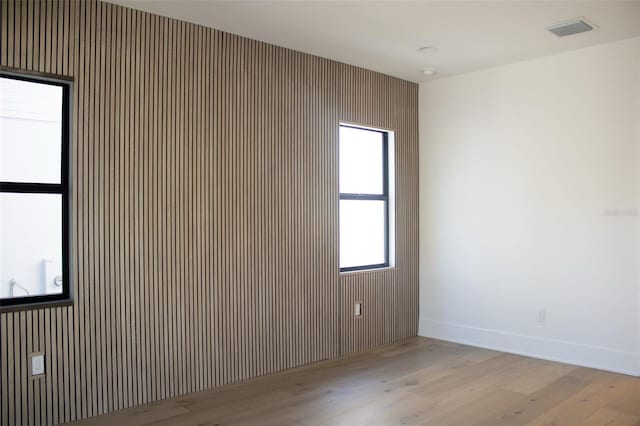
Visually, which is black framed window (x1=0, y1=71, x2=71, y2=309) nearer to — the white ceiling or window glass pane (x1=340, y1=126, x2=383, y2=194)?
the white ceiling

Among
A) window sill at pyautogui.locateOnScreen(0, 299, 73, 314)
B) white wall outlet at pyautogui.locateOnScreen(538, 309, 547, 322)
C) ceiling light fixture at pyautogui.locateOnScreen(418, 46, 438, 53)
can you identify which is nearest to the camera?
window sill at pyautogui.locateOnScreen(0, 299, 73, 314)

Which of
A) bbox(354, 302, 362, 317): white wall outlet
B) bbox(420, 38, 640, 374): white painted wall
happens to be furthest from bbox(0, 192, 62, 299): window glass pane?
bbox(420, 38, 640, 374): white painted wall

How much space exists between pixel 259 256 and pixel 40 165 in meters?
1.67

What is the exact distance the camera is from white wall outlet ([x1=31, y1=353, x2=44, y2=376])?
10.1 ft

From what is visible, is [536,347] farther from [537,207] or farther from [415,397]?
[415,397]

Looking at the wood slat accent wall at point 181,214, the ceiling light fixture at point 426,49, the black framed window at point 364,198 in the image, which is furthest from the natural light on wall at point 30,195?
the ceiling light fixture at point 426,49

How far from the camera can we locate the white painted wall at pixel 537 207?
4.23 metres

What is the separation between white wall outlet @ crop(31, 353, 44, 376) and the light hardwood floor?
0.46 metres

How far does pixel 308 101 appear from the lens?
453 centimetres

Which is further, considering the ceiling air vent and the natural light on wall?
the ceiling air vent

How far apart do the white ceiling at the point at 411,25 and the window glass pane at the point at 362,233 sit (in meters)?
1.37

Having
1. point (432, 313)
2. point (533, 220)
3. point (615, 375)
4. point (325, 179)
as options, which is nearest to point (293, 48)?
point (325, 179)

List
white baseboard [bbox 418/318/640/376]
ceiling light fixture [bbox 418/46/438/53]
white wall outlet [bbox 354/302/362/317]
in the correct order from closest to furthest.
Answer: white baseboard [bbox 418/318/640/376], ceiling light fixture [bbox 418/46/438/53], white wall outlet [bbox 354/302/362/317]

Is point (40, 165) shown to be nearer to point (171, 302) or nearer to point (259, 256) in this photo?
point (171, 302)
